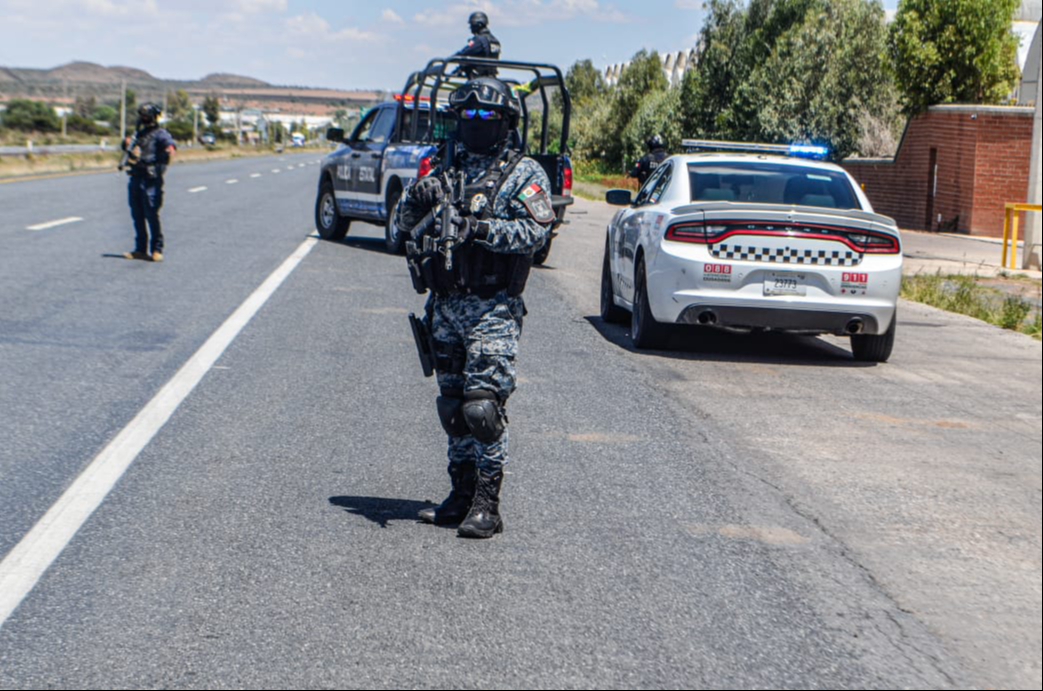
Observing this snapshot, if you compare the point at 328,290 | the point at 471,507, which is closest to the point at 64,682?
the point at 471,507

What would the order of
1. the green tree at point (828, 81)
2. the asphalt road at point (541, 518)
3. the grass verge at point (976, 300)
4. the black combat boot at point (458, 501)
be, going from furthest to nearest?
1. the green tree at point (828, 81)
2. the grass verge at point (976, 300)
3. the black combat boot at point (458, 501)
4. the asphalt road at point (541, 518)

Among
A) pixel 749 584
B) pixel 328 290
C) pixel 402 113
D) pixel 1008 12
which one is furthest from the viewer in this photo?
pixel 1008 12

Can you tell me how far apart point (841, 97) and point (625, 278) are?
3021 cm

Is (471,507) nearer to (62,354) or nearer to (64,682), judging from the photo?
(64,682)

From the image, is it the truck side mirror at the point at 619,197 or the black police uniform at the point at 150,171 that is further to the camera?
the black police uniform at the point at 150,171

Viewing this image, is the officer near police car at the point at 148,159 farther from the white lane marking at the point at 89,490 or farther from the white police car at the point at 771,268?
the white police car at the point at 771,268

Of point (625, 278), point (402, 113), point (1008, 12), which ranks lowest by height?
point (625, 278)

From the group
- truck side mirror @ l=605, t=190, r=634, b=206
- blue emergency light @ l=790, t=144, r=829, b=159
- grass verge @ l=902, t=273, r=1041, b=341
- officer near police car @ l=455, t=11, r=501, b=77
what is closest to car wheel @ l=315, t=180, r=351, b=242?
officer near police car @ l=455, t=11, r=501, b=77

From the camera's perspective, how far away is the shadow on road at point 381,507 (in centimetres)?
593

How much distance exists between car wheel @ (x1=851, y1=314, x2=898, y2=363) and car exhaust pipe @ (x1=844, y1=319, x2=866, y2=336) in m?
0.34

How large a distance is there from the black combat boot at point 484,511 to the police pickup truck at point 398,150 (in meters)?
11.4

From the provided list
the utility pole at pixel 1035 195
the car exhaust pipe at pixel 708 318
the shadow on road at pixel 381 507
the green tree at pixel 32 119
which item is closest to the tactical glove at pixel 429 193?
the shadow on road at pixel 381 507

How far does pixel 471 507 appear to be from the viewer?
572cm

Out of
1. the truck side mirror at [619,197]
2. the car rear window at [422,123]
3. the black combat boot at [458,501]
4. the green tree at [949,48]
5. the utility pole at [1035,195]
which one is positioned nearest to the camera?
the black combat boot at [458,501]
